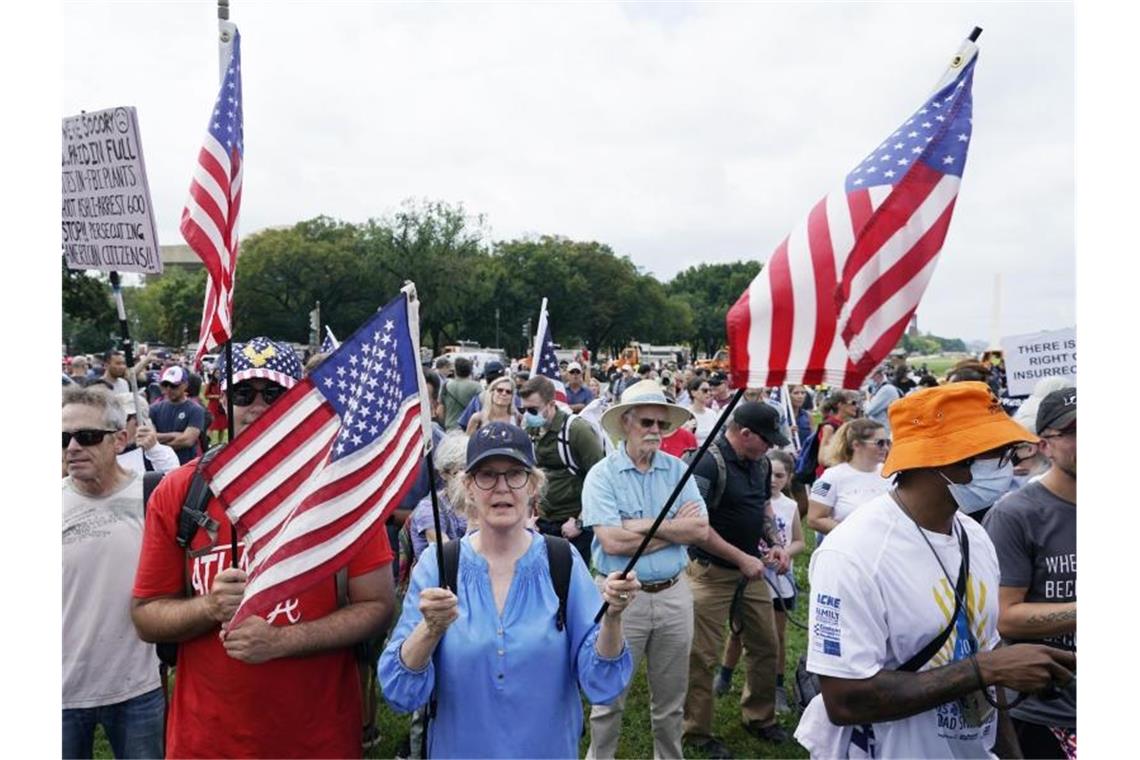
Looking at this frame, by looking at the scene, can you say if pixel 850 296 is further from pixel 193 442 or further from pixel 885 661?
pixel 193 442

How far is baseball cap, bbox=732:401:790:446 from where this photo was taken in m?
5.61

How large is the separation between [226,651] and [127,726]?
3.91 ft

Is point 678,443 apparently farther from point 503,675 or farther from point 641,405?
point 503,675

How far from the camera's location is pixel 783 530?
6602 mm

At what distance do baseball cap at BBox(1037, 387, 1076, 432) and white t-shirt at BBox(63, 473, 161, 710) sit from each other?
150 inches

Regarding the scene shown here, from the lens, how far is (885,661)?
9.08 ft

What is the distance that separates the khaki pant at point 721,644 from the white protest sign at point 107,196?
3.95 m

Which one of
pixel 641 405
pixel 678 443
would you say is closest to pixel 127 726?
pixel 641 405

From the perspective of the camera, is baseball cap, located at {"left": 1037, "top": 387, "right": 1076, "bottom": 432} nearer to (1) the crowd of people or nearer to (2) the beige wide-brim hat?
(1) the crowd of people

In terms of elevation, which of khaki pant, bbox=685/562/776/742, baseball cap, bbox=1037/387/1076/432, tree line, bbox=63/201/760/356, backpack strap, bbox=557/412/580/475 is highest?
tree line, bbox=63/201/760/356

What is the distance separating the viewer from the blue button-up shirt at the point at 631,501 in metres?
5.21

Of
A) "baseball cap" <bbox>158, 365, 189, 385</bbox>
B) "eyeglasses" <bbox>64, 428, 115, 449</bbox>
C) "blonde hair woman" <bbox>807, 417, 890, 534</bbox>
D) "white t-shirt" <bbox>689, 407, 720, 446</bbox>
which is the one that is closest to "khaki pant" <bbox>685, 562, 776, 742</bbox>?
"blonde hair woman" <bbox>807, 417, 890, 534</bbox>

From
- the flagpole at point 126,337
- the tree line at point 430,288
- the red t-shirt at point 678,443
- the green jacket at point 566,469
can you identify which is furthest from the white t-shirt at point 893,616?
the tree line at point 430,288

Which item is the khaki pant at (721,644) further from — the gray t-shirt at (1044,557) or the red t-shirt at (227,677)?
the red t-shirt at (227,677)
